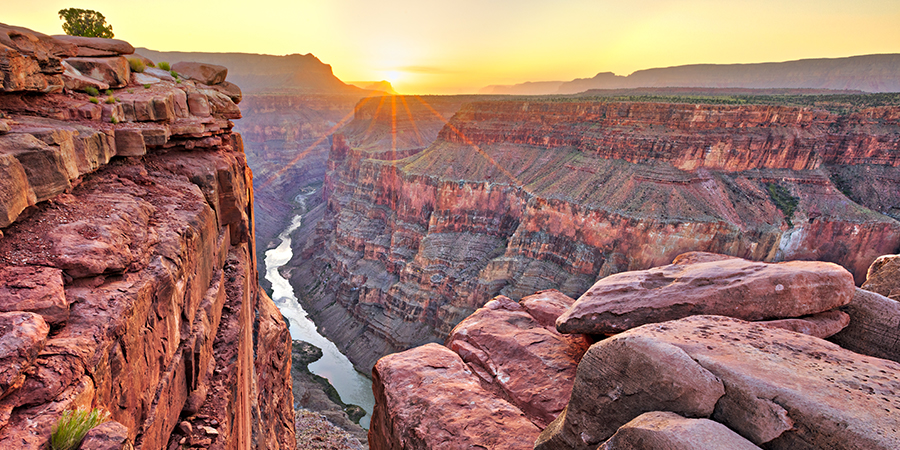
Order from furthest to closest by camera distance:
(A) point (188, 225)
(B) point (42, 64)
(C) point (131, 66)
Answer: (C) point (131, 66) < (B) point (42, 64) < (A) point (188, 225)

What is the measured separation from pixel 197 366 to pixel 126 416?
2.55 m

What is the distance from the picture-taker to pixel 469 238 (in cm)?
4484

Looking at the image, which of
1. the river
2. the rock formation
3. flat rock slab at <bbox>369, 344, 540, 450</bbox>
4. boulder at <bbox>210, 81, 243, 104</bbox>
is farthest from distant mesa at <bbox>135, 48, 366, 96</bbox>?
flat rock slab at <bbox>369, 344, 540, 450</bbox>

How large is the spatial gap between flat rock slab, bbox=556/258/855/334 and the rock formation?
8488 mm

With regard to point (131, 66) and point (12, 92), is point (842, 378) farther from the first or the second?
point (131, 66)

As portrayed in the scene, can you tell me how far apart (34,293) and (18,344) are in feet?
3.44

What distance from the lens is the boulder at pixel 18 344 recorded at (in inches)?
142

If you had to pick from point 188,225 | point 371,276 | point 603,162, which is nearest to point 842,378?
point 188,225

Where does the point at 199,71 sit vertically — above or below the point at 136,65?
above

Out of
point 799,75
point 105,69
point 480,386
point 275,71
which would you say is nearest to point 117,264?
point 480,386

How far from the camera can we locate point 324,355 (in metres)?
39.8

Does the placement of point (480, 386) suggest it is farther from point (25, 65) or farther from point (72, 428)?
point (25, 65)

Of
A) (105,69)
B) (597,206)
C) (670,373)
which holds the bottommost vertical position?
(597,206)

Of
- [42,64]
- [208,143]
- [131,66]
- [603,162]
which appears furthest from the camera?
[603,162]
